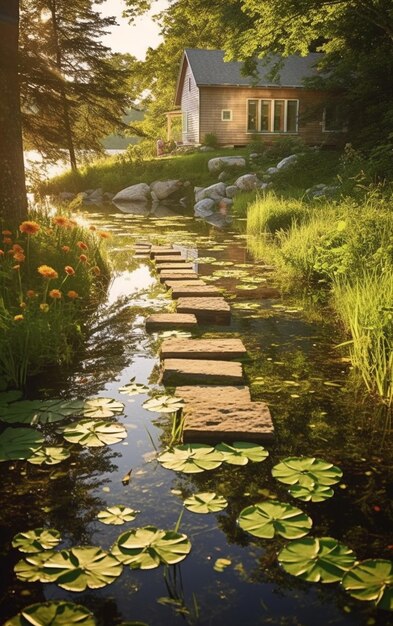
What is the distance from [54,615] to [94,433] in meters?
1.34

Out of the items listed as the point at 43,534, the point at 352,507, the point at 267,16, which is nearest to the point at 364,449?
the point at 352,507

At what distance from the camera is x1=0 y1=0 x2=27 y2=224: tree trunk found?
5648 millimetres

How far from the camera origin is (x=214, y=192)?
20188 millimetres

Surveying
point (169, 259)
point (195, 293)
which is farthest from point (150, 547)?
point (169, 259)

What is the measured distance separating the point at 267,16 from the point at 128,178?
15.2 metres

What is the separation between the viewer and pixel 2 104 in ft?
18.9

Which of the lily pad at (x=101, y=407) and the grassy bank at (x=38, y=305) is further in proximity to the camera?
the grassy bank at (x=38, y=305)

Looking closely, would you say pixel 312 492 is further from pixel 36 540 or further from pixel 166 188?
pixel 166 188

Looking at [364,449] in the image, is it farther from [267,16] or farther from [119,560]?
[267,16]

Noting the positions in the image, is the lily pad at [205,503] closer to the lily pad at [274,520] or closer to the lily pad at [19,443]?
the lily pad at [274,520]

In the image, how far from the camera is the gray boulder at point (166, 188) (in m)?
23.2

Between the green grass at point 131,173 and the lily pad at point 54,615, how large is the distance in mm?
22453

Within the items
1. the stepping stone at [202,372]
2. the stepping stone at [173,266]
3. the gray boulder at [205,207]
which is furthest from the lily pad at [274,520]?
the gray boulder at [205,207]

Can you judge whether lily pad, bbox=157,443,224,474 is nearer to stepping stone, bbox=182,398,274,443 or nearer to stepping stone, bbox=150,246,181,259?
stepping stone, bbox=182,398,274,443
